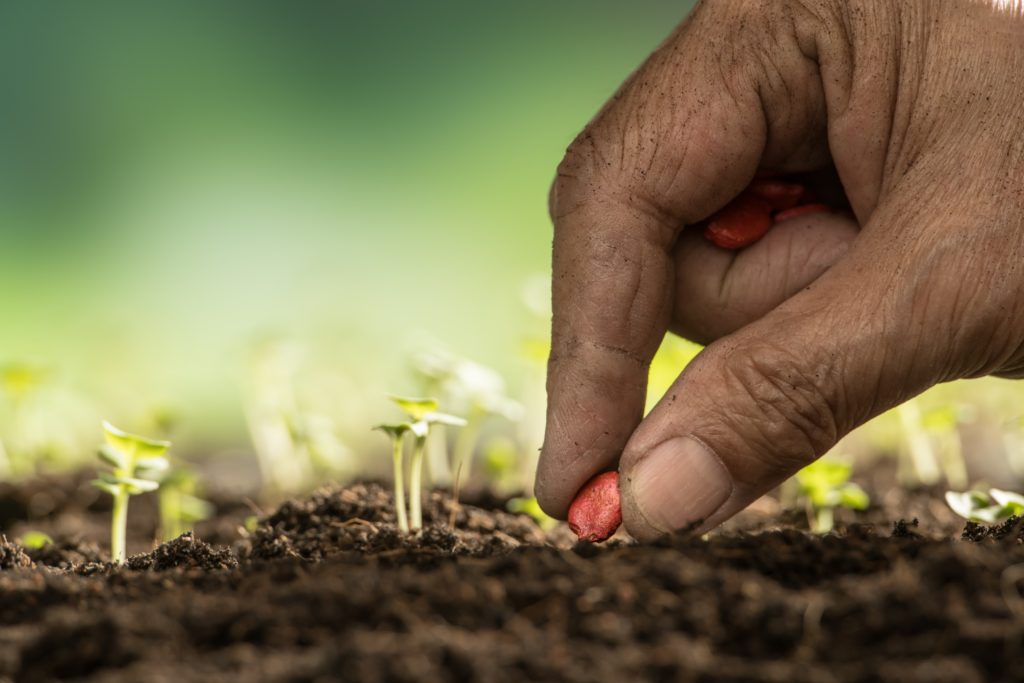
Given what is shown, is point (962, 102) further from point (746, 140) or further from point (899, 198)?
point (746, 140)

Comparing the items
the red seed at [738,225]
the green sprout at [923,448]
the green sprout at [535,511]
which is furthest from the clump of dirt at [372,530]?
the green sprout at [923,448]

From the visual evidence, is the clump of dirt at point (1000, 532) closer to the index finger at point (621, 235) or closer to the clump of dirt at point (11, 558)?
the index finger at point (621, 235)

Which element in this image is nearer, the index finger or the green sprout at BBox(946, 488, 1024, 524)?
the green sprout at BBox(946, 488, 1024, 524)

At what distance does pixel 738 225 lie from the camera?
170cm

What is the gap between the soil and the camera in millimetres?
812

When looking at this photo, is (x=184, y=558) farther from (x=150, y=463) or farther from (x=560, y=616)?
(x=560, y=616)

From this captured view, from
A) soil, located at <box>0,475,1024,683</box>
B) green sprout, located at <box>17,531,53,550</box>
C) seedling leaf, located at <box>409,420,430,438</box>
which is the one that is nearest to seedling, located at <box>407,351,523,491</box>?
seedling leaf, located at <box>409,420,430,438</box>

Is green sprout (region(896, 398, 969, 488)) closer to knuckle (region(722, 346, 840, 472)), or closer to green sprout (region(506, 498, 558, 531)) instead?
green sprout (region(506, 498, 558, 531))

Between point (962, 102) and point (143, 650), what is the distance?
4.06 ft

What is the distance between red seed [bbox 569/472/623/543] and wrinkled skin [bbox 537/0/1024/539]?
0.02m

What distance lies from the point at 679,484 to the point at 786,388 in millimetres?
201

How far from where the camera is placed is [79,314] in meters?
5.26

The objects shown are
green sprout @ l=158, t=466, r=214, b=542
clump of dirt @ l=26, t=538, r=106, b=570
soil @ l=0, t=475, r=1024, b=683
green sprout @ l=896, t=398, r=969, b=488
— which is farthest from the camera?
green sprout @ l=896, t=398, r=969, b=488

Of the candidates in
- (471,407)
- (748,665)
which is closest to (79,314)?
(471,407)
